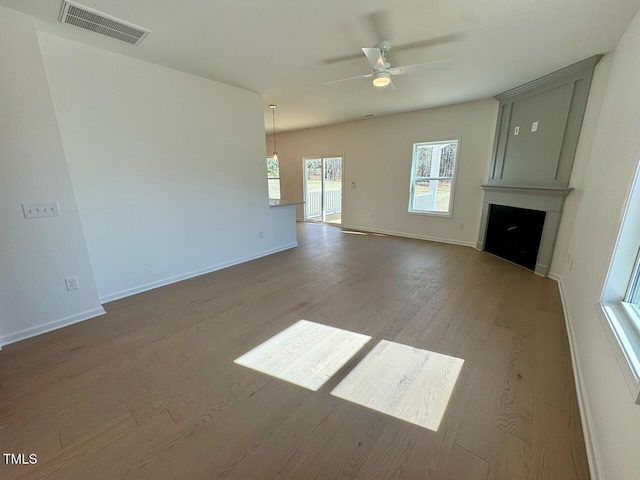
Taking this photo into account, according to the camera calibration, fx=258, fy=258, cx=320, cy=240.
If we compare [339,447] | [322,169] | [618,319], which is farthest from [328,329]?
[322,169]

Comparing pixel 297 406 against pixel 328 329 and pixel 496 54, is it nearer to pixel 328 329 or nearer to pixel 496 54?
pixel 328 329

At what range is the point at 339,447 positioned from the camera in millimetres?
1297

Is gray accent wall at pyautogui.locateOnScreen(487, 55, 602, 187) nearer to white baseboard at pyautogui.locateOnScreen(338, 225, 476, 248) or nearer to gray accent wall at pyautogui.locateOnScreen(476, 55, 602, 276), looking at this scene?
gray accent wall at pyautogui.locateOnScreen(476, 55, 602, 276)

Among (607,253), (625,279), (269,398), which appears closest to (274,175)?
(269,398)

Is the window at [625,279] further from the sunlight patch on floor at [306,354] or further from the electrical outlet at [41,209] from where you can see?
the electrical outlet at [41,209]

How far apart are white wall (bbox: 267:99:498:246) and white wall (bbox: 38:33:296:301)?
9.37 ft

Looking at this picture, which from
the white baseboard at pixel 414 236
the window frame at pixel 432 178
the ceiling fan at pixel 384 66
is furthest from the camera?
the white baseboard at pixel 414 236

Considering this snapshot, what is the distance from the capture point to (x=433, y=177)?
5328mm

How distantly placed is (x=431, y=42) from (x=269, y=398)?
3.33m

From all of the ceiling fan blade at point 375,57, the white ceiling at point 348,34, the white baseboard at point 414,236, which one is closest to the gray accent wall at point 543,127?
the white ceiling at point 348,34

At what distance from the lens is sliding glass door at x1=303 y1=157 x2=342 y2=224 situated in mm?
7082

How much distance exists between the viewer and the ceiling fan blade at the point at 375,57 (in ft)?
7.33

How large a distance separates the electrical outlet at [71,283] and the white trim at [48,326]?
0.26m

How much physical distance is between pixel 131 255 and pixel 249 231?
1640mm
